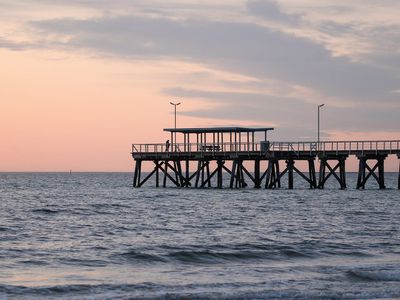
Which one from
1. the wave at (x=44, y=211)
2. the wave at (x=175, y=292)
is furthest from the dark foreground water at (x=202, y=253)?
the wave at (x=44, y=211)

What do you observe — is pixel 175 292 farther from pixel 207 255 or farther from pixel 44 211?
pixel 44 211

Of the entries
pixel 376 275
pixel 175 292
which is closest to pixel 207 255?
pixel 376 275

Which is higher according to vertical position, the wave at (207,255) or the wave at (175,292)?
the wave at (207,255)

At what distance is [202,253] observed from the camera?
27.4 metres

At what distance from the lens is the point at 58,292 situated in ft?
66.3

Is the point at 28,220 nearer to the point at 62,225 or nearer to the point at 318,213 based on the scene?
the point at 62,225

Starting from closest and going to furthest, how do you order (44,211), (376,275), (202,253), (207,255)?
(376,275) → (207,255) → (202,253) → (44,211)

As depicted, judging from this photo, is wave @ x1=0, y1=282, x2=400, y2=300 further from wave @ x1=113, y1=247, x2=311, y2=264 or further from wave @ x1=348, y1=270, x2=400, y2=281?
→ wave @ x1=113, y1=247, x2=311, y2=264

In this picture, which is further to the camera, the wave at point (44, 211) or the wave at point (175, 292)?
the wave at point (44, 211)

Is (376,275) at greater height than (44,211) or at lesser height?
lesser

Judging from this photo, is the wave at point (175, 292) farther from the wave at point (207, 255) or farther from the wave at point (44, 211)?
the wave at point (44, 211)

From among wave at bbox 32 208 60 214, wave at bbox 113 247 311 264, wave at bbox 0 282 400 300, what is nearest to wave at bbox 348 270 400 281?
wave at bbox 0 282 400 300

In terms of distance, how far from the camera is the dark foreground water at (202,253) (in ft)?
67.4

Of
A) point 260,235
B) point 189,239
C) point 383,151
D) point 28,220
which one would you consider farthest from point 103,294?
point 383,151
